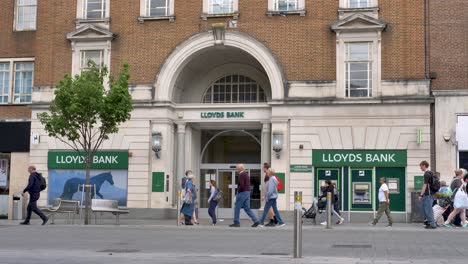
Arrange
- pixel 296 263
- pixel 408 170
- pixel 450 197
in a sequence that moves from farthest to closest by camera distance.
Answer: pixel 408 170, pixel 450 197, pixel 296 263

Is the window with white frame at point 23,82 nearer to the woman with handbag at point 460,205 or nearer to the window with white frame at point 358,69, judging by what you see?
the window with white frame at point 358,69

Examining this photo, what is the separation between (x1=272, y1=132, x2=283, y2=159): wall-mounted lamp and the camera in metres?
26.4

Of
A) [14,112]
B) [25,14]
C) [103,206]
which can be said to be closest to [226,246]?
[103,206]

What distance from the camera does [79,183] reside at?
2855 cm

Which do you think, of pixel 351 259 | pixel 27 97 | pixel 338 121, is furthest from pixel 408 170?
pixel 27 97

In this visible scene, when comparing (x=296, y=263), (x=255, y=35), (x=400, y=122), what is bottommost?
(x=296, y=263)

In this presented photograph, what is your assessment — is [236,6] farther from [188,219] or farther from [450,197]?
[450,197]

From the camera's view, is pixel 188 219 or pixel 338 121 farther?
pixel 338 121

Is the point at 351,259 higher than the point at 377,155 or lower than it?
lower

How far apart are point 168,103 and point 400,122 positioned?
9.19 meters

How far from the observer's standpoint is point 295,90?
26.6m

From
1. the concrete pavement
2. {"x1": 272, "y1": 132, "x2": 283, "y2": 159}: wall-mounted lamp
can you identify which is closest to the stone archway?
{"x1": 272, "y1": 132, "x2": 283, "y2": 159}: wall-mounted lamp

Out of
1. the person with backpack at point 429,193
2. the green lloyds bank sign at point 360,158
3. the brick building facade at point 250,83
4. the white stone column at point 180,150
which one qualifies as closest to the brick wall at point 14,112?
the brick building facade at point 250,83

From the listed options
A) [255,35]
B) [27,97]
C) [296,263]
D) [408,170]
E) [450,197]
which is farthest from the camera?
[27,97]
